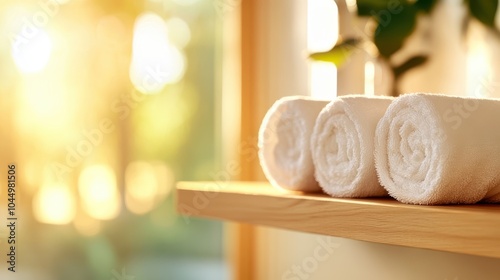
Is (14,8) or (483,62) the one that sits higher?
(14,8)

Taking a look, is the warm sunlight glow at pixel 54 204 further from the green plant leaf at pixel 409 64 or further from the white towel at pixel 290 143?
the green plant leaf at pixel 409 64

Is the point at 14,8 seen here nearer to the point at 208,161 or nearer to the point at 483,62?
the point at 208,161

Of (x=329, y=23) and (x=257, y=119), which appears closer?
(x=329, y=23)

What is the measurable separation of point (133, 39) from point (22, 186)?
0.36 meters

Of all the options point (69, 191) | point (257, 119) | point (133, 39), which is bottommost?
point (69, 191)

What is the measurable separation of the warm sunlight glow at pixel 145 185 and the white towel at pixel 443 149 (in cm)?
74

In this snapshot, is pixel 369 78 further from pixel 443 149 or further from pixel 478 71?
pixel 443 149

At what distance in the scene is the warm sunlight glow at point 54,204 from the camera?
1355 millimetres

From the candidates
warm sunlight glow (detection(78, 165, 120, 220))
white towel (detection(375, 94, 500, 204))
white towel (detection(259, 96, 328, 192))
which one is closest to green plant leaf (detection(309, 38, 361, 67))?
white towel (detection(259, 96, 328, 192))

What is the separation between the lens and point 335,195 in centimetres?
89

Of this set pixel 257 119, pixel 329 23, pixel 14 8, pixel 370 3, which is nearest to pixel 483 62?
pixel 370 3

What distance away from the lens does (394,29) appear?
3.63 ft

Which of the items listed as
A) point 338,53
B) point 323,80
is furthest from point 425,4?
point 323,80

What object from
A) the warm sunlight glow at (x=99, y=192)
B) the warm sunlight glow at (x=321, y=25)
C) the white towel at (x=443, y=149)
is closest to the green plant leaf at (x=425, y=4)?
the warm sunlight glow at (x=321, y=25)
